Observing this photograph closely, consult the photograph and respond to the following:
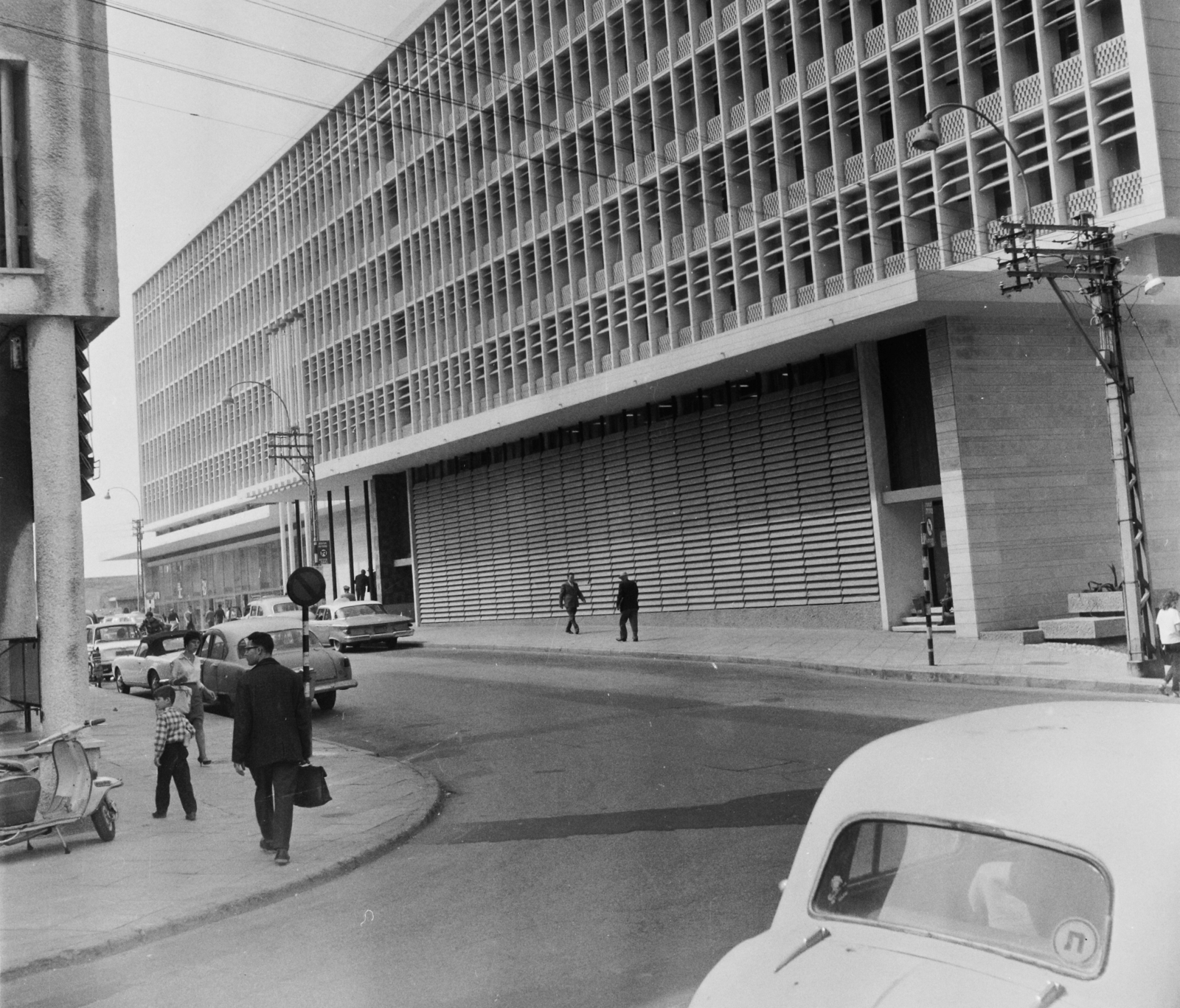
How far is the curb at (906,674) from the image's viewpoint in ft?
52.3

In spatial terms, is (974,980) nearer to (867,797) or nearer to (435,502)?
(867,797)

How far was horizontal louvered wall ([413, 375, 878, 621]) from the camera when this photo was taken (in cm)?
2789

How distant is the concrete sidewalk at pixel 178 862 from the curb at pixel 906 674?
28.7ft

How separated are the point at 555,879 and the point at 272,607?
1823 cm

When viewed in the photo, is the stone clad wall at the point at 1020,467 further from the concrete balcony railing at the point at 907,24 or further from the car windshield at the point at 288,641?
the car windshield at the point at 288,641

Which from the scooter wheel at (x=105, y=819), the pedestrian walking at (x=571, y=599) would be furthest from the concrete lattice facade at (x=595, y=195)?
the scooter wheel at (x=105, y=819)

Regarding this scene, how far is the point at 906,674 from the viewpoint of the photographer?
59.6 ft

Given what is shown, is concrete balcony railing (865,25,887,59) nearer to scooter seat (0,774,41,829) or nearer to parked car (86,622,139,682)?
parked car (86,622,139,682)

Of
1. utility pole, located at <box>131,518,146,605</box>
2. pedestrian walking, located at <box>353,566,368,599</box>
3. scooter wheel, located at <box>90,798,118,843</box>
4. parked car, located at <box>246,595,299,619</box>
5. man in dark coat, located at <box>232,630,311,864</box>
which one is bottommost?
scooter wheel, located at <box>90,798,118,843</box>

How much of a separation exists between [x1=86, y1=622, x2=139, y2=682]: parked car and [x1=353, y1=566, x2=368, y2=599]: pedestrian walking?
6167mm

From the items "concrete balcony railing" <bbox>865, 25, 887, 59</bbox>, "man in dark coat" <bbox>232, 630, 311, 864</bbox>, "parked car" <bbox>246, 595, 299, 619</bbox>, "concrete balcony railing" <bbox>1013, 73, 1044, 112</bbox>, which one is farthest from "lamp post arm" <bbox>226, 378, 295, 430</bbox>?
"man in dark coat" <bbox>232, 630, 311, 864</bbox>

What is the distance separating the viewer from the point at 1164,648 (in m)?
15.1

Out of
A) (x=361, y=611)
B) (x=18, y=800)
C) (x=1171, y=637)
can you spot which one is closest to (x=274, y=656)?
(x=18, y=800)

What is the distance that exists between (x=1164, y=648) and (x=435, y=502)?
3130cm
